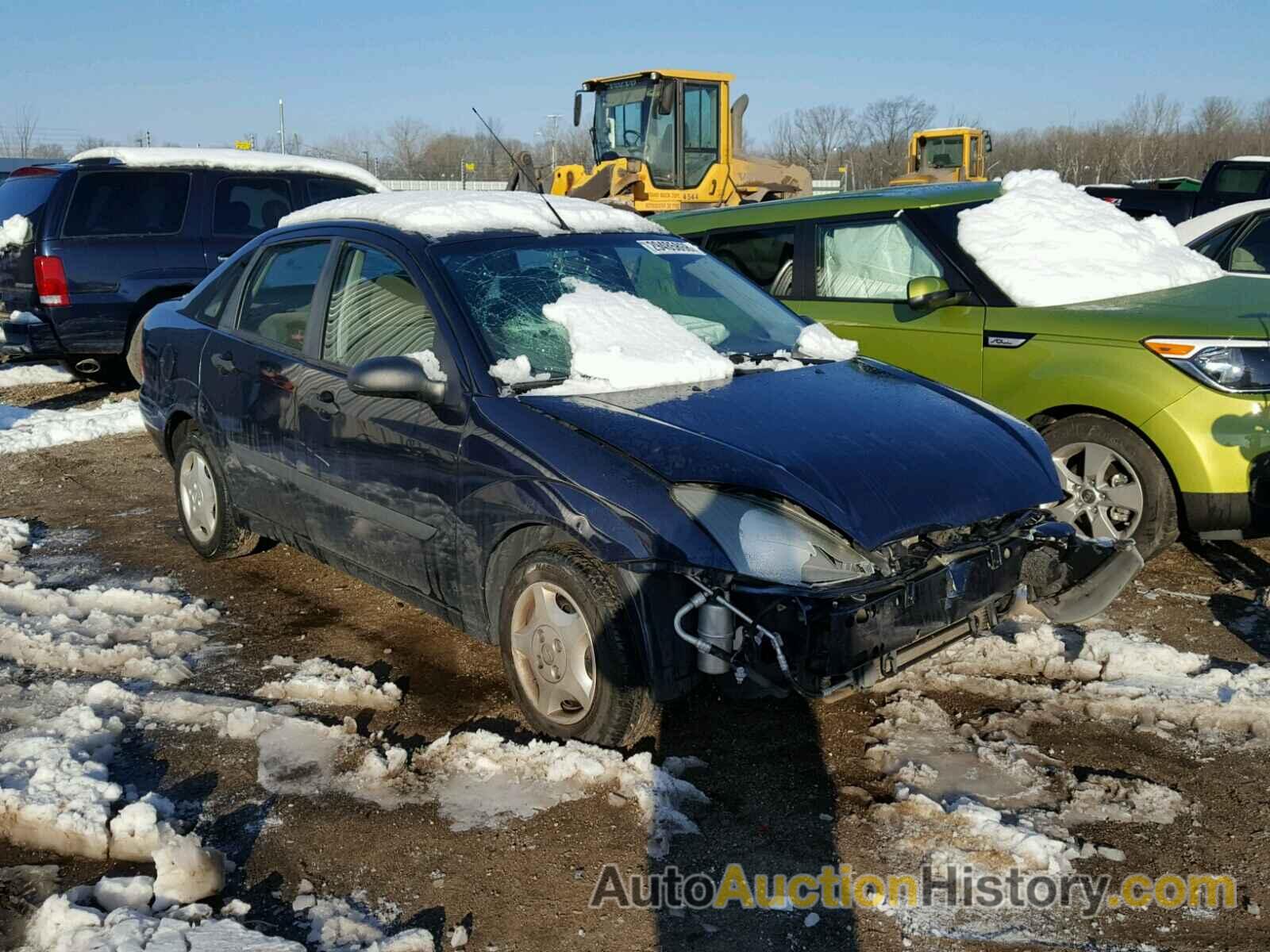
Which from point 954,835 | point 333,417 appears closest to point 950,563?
point 954,835

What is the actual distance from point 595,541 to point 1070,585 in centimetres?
177

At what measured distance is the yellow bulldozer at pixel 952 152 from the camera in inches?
954

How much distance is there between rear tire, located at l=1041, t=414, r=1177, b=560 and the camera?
16.4 ft

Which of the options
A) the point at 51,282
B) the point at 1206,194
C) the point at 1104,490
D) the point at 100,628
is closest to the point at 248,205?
the point at 51,282

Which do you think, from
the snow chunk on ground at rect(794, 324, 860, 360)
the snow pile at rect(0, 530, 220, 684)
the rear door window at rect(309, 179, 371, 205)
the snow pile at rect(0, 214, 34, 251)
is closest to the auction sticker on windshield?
the snow chunk on ground at rect(794, 324, 860, 360)

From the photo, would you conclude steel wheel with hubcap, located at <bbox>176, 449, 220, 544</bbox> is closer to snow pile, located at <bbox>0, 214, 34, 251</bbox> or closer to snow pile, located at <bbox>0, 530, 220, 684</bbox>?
snow pile, located at <bbox>0, 530, 220, 684</bbox>

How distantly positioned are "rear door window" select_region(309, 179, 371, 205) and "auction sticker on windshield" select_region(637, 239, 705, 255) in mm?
6589

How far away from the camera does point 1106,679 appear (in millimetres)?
4176

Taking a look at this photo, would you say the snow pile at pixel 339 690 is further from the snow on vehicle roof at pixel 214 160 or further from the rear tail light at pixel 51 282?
the snow on vehicle roof at pixel 214 160

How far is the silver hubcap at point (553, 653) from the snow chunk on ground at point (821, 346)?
5.21ft

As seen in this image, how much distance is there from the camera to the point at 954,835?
313 cm

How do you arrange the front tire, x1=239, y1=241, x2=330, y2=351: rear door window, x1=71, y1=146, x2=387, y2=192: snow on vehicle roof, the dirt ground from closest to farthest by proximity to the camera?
the dirt ground, the front tire, x1=239, y1=241, x2=330, y2=351: rear door window, x1=71, y1=146, x2=387, y2=192: snow on vehicle roof

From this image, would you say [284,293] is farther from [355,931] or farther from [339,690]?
[355,931]

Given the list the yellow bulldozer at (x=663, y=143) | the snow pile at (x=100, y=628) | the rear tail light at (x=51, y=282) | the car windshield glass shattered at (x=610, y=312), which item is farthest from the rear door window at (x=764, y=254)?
the yellow bulldozer at (x=663, y=143)
